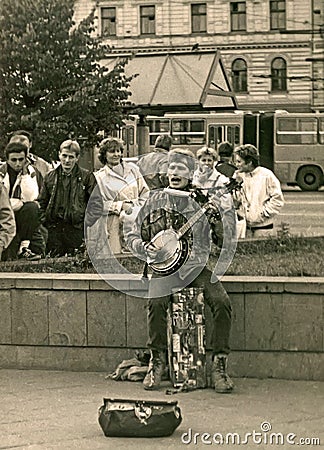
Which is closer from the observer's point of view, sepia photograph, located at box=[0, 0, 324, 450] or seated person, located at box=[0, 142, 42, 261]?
sepia photograph, located at box=[0, 0, 324, 450]

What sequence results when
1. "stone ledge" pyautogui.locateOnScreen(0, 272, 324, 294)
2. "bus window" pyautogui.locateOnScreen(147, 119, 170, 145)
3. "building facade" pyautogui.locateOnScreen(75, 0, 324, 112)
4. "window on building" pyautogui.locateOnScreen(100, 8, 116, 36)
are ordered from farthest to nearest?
"window on building" pyautogui.locateOnScreen(100, 8, 116, 36) → "bus window" pyautogui.locateOnScreen(147, 119, 170, 145) → "building facade" pyautogui.locateOnScreen(75, 0, 324, 112) → "stone ledge" pyautogui.locateOnScreen(0, 272, 324, 294)

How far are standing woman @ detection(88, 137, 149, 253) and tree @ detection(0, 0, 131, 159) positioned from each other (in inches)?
24.5

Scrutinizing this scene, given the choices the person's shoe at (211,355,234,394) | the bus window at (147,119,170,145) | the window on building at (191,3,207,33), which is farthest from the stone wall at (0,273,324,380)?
the window on building at (191,3,207,33)

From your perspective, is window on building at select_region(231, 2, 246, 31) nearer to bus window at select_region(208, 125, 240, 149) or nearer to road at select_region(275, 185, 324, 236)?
bus window at select_region(208, 125, 240, 149)

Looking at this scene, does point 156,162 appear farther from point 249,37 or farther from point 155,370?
point 155,370

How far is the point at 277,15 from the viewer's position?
986 cm

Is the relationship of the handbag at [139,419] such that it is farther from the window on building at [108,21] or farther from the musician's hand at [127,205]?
the window on building at [108,21]

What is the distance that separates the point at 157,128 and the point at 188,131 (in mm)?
361

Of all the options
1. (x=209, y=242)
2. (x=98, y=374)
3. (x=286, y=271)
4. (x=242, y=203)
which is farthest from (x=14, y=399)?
(x=242, y=203)

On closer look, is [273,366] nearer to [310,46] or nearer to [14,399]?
[14,399]

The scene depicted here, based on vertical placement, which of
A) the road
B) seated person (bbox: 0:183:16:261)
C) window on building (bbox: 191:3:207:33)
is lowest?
the road

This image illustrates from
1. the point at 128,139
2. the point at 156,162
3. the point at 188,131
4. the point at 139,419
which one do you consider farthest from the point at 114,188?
the point at 139,419

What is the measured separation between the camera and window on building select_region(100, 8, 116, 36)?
10289mm

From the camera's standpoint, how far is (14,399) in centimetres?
782
